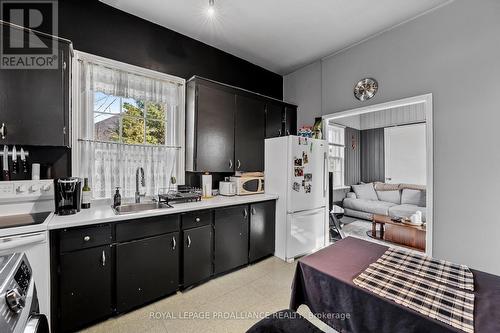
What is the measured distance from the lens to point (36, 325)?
33.3 inches

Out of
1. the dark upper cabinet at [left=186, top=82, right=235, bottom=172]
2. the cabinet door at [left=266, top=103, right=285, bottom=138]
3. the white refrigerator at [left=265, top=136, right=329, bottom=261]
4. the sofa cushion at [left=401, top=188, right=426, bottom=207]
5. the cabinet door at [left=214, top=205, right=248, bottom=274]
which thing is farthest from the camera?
the sofa cushion at [left=401, top=188, right=426, bottom=207]

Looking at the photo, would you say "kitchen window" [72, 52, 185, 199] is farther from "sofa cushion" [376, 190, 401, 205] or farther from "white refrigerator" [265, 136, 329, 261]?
"sofa cushion" [376, 190, 401, 205]

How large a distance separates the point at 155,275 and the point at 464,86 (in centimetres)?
368

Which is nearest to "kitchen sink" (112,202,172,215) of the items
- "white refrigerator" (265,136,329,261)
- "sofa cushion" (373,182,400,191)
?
"white refrigerator" (265,136,329,261)

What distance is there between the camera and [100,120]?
95.0 inches

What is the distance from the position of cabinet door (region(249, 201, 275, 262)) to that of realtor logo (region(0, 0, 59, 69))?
99.3 inches

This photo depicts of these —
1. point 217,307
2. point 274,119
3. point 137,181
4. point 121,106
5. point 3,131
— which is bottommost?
point 217,307

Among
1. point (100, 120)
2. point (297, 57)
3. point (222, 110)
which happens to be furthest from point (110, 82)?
point (297, 57)

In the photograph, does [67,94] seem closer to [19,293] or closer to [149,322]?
[19,293]

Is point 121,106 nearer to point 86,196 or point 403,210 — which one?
point 86,196

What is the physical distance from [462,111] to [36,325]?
141 inches

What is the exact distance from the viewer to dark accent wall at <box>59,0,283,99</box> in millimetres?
2246

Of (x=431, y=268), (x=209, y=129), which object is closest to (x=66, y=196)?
(x=209, y=129)

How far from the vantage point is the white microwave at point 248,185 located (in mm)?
3068
